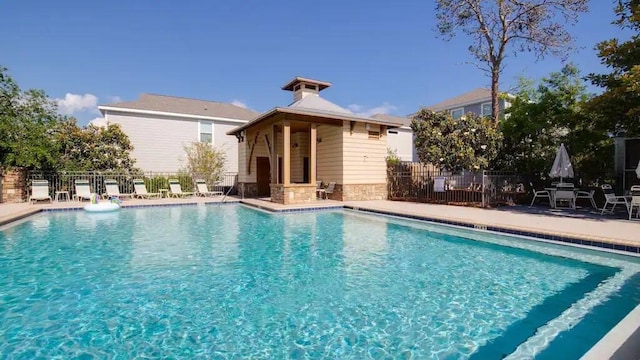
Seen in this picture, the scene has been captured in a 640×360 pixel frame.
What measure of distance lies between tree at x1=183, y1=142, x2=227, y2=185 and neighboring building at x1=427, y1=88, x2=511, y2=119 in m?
14.9

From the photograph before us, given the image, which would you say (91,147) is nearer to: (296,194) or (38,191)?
(38,191)

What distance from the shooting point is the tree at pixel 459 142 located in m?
12.8

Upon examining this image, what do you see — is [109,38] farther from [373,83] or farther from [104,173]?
[373,83]

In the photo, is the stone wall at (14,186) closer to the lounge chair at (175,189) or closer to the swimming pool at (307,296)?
the lounge chair at (175,189)

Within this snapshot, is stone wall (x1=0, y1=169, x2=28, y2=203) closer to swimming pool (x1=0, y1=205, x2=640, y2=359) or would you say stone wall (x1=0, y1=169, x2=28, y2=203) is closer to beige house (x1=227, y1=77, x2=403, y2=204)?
swimming pool (x1=0, y1=205, x2=640, y2=359)

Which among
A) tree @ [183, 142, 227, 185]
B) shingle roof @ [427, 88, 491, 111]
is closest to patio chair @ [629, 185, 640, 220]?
shingle roof @ [427, 88, 491, 111]

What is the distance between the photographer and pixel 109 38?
548 inches

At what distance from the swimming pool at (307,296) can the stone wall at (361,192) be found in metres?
6.65

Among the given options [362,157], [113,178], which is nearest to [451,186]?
[362,157]

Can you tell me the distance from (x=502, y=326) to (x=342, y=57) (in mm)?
17269

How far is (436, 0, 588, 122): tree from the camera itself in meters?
15.6

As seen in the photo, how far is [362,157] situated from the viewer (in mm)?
14734

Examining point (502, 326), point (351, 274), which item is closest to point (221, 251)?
point (351, 274)

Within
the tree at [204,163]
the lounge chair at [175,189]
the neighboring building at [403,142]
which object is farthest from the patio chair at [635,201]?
the neighboring building at [403,142]
